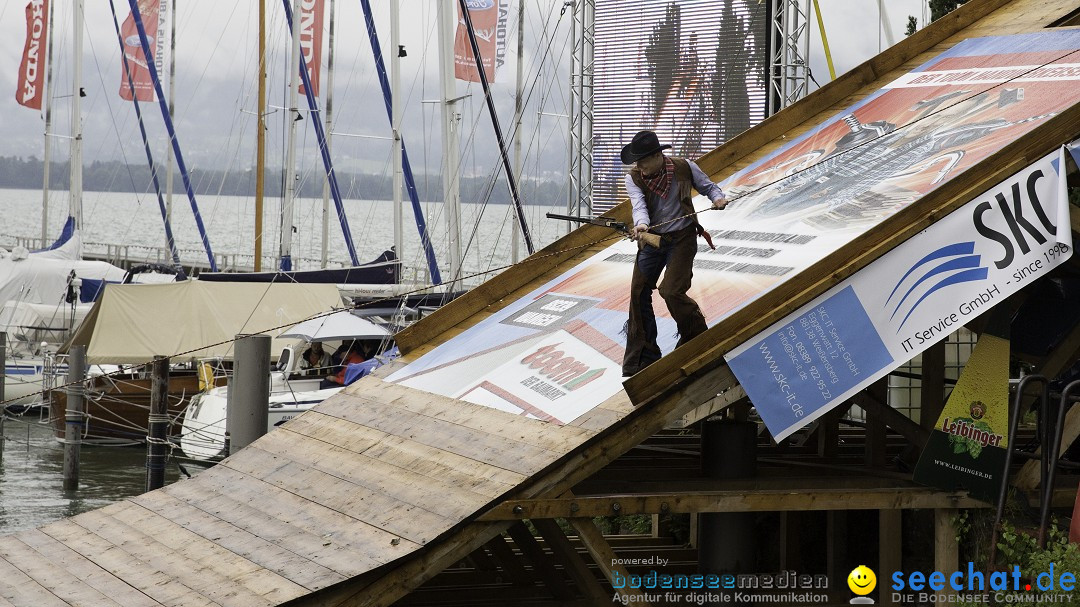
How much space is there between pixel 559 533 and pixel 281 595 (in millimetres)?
2451

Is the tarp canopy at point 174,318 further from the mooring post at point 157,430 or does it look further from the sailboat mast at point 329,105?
the sailboat mast at point 329,105

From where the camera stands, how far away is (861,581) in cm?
1022

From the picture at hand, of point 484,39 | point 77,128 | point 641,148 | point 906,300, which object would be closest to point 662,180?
point 641,148

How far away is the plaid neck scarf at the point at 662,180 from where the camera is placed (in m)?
9.02

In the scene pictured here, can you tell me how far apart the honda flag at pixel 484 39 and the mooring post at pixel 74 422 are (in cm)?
1528

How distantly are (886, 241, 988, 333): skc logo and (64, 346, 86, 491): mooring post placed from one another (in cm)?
1704

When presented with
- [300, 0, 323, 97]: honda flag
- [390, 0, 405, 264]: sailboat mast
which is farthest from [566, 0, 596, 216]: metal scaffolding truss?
[300, 0, 323, 97]: honda flag

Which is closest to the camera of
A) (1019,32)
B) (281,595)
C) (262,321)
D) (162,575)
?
(281,595)

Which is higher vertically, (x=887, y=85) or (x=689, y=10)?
(x=689, y=10)

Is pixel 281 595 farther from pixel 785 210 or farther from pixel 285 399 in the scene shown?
pixel 285 399

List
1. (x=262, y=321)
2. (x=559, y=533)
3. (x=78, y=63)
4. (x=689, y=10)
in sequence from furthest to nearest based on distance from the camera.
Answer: (x=78, y=63) → (x=262, y=321) → (x=689, y=10) → (x=559, y=533)

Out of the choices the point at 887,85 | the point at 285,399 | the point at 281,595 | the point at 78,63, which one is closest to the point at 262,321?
the point at 285,399

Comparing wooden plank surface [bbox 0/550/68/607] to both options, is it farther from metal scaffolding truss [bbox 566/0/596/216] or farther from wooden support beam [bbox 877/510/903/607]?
metal scaffolding truss [bbox 566/0/596/216]

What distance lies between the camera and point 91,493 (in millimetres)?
22203
